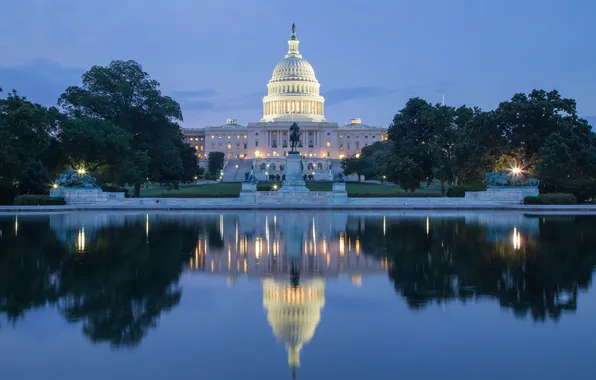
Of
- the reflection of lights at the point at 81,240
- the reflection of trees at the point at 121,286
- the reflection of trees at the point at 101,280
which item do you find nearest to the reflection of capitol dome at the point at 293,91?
the reflection of lights at the point at 81,240

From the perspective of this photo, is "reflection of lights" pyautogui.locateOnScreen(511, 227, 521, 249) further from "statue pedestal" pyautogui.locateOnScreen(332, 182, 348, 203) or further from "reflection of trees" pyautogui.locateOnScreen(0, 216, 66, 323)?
"statue pedestal" pyautogui.locateOnScreen(332, 182, 348, 203)

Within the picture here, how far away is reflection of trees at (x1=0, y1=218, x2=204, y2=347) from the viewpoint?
11.4 m

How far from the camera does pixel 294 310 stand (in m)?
12.0

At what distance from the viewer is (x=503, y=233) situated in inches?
1010

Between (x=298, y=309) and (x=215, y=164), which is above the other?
(x=215, y=164)

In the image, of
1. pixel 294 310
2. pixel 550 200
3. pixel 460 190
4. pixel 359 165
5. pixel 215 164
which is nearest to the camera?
pixel 294 310

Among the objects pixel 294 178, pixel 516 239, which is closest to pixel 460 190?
pixel 294 178

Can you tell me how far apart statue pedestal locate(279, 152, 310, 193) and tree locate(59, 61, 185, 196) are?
10097mm

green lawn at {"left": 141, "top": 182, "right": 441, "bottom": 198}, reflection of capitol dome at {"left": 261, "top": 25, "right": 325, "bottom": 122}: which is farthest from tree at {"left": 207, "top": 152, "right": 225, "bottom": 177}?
Answer: green lawn at {"left": 141, "top": 182, "right": 441, "bottom": 198}

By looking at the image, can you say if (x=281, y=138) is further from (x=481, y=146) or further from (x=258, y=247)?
(x=258, y=247)

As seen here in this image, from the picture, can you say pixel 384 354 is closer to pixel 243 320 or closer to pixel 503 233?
pixel 243 320

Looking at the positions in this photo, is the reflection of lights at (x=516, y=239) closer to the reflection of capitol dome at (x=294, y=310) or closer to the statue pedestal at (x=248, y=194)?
the reflection of capitol dome at (x=294, y=310)

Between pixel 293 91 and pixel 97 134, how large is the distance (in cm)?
12097

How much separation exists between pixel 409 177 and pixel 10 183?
30682mm
